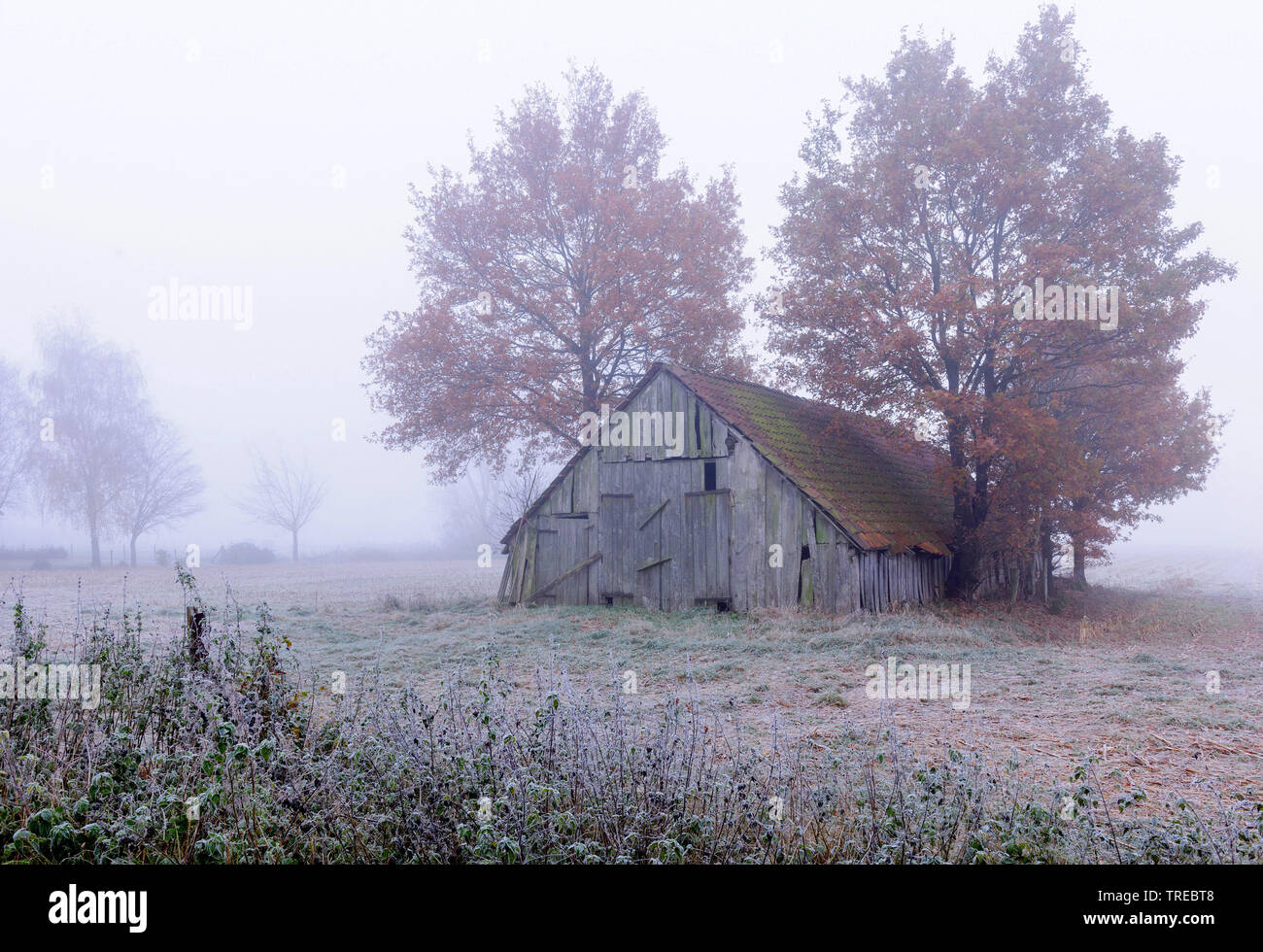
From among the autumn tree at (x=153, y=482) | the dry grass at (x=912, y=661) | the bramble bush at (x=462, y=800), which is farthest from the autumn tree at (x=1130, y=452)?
the autumn tree at (x=153, y=482)

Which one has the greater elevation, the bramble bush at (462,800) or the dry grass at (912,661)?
the bramble bush at (462,800)

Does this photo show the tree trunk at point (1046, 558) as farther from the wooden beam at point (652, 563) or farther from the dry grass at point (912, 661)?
the wooden beam at point (652, 563)

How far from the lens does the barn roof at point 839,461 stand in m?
17.1

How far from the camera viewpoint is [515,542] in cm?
2067

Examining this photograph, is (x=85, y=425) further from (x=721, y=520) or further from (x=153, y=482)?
(x=721, y=520)

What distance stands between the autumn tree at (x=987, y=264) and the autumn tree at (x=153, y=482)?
43.3 metres

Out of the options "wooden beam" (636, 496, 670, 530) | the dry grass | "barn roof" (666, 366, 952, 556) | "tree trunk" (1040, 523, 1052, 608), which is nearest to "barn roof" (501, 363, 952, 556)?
"barn roof" (666, 366, 952, 556)

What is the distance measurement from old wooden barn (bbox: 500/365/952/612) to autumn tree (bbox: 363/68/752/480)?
5.43 m

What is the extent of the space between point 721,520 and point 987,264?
9.32 meters

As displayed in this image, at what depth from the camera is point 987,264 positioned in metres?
19.6

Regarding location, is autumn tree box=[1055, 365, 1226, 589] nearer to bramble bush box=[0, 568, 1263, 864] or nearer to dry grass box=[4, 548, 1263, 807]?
dry grass box=[4, 548, 1263, 807]

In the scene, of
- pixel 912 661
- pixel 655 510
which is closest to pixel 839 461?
pixel 655 510
